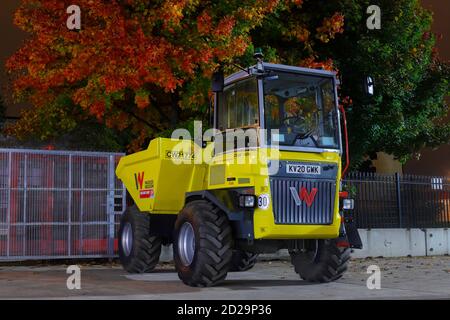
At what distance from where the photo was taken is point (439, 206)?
2175 centimetres

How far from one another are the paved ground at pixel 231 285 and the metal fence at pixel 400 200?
13.1ft

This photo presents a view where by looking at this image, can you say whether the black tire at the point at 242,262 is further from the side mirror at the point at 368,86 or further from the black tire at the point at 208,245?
the side mirror at the point at 368,86

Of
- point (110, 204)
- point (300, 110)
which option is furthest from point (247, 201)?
point (110, 204)

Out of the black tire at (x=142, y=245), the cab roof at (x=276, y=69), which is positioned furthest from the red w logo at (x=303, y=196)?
the black tire at (x=142, y=245)

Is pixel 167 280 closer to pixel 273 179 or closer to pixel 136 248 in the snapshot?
pixel 136 248

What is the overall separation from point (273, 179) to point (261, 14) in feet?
21.2

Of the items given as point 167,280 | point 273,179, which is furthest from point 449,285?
point 167,280

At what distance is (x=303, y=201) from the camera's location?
1071 cm

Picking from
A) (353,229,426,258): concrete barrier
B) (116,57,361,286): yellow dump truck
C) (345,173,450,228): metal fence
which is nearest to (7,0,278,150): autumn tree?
(116,57,361,286): yellow dump truck

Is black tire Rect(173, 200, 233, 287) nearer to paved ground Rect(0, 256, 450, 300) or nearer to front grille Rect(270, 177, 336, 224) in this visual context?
paved ground Rect(0, 256, 450, 300)

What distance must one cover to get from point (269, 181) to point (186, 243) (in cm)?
184

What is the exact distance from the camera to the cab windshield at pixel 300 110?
417 inches

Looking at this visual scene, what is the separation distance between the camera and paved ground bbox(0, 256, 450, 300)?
988 centimetres

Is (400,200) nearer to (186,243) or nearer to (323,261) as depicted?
(323,261)
